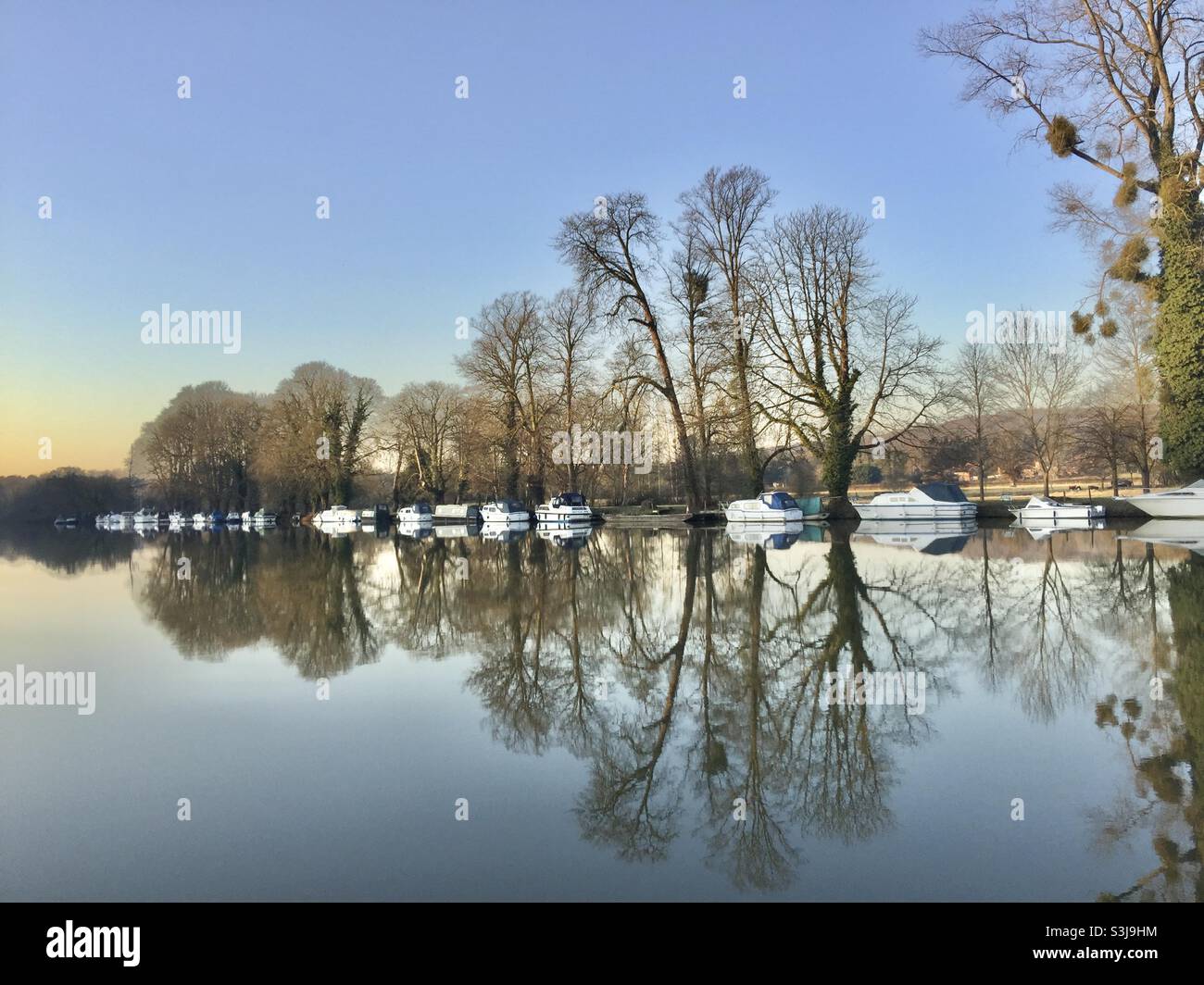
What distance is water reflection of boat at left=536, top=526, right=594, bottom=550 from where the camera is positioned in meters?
27.3

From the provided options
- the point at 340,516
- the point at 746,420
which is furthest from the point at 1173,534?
the point at 340,516

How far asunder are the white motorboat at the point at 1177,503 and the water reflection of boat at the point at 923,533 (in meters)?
5.67

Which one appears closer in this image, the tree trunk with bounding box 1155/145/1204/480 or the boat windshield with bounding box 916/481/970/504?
the tree trunk with bounding box 1155/145/1204/480

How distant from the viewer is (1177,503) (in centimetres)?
2850

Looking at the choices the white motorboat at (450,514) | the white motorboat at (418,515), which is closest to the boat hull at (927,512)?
the white motorboat at (418,515)

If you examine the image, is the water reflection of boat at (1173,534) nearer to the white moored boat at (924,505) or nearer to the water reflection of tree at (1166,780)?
the white moored boat at (924,505)

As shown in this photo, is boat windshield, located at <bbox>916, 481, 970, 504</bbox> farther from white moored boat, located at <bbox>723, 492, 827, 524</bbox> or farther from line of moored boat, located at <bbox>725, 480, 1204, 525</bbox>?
white moored boat, located at <bbox>723, 492, 827, 524</bbox>

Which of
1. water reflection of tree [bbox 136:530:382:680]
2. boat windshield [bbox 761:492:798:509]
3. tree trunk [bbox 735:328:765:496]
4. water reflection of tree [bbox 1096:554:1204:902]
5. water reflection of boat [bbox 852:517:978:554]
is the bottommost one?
water reflection of boat [bbox 852:517:978:554]

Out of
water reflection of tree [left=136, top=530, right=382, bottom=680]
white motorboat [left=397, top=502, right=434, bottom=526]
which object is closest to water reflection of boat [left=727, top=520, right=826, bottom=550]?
water reflection of tree [left=136, top=530, right=382, bottom=680]

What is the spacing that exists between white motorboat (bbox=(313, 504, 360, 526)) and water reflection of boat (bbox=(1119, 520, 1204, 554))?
1852 inches

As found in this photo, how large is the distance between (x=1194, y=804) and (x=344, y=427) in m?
63.2
